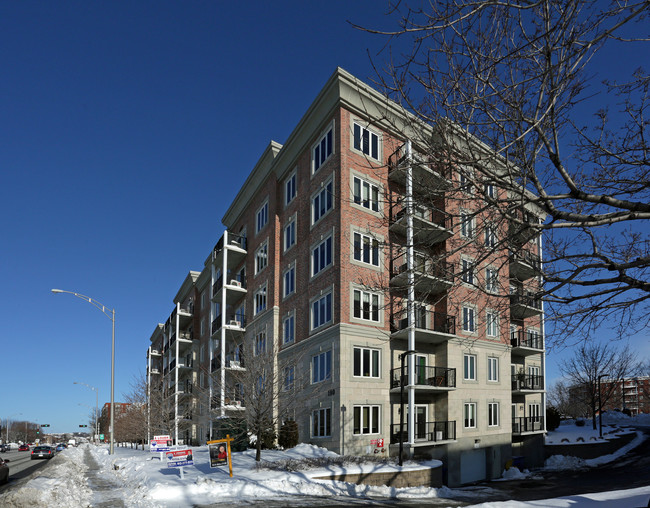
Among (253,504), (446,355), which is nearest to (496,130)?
(253,504)

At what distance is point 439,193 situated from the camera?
9.48 m

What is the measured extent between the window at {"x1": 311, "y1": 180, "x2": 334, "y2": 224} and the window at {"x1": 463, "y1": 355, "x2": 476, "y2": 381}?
1193 cm

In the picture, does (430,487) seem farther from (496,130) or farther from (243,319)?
(243,319)

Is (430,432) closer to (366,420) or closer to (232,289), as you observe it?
(366,420)

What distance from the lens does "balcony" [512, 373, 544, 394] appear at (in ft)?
124

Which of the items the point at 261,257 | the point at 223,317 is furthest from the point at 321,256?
the point at 223,317

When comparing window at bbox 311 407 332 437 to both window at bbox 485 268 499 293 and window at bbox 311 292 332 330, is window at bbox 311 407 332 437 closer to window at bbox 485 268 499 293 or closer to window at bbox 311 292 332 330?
window at bbox 311 292 332 330

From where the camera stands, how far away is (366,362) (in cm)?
2861

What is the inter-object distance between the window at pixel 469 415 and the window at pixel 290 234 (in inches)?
568

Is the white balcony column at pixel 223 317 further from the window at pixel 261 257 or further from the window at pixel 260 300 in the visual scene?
the window at pixel 261 257

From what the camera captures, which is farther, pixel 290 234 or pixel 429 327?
pixel 290 234

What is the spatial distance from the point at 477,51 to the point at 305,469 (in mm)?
17923

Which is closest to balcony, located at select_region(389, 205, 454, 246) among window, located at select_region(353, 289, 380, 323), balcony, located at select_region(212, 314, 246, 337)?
window, located at select_region(353, 289, 380, 323)

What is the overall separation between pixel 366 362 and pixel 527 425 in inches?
659
